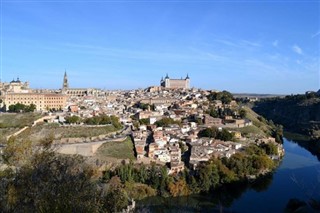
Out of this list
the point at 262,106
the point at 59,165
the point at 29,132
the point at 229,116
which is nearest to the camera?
the point at 59,165

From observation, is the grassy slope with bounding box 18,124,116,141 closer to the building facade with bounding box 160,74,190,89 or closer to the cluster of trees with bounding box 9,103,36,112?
the cluster of trees with bounding box 9,103,36,112

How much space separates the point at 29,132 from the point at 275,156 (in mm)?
14115

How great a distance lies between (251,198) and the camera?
15.3 meters

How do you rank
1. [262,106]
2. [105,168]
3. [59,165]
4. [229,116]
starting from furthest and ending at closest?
[262,106] < [229,116] < [105,168] < [59,165]

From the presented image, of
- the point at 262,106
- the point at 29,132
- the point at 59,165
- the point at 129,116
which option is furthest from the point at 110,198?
the point at 262,106

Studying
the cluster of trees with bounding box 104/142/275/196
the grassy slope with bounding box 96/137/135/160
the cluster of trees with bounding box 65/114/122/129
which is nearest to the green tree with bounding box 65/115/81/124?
the cluster of trees with bounding box 65/114/122/129

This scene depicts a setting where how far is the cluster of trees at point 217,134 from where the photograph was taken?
22.7 m

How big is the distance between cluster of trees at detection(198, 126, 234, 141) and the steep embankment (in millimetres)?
11475

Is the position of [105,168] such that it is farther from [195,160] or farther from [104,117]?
[104,117]

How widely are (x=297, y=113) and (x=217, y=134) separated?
22.0 metres

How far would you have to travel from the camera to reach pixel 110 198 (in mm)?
6875

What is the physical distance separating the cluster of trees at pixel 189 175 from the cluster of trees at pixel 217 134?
14.5ft

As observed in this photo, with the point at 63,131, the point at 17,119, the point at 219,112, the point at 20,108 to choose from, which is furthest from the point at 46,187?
the point at 219,112

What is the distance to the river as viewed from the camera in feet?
45.8
